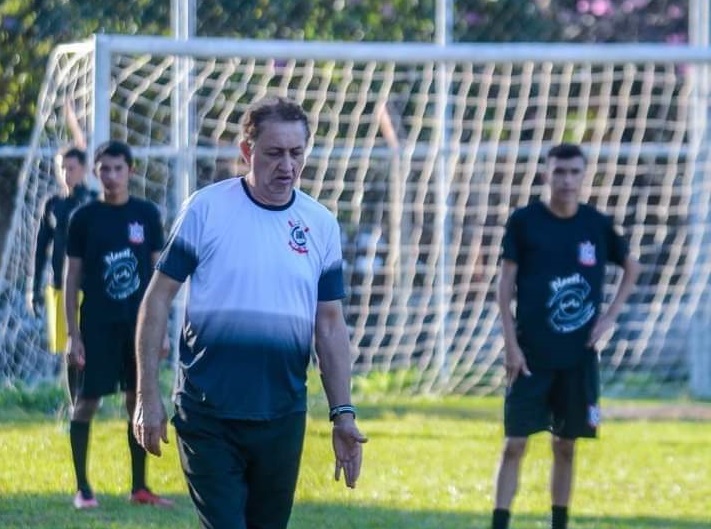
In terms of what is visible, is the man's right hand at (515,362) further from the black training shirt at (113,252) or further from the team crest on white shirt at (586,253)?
the black training shirt at (113,252)

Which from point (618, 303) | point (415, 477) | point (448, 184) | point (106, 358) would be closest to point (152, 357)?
point (618, 303)

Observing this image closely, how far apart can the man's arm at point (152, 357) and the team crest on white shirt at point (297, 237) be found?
40 centimetres

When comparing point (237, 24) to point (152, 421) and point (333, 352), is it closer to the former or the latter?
point (333, 352)

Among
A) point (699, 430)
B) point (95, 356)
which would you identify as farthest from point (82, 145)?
point (699, 430)

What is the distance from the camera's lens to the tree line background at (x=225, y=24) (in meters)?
19.4

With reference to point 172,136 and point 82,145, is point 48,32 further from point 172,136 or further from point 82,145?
point 82,145

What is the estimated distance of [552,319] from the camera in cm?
846

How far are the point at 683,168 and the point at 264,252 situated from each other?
1143 centimetres

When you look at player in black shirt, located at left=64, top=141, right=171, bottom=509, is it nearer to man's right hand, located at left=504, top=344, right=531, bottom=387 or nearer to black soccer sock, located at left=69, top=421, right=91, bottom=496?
black soccer sock, located at left=69, top=421, right=91, bottom=496

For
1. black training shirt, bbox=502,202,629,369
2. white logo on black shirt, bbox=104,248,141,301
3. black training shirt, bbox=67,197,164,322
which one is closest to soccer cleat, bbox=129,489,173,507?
black training shirt, bbox=67,197,164,322

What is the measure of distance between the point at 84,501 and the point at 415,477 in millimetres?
2368

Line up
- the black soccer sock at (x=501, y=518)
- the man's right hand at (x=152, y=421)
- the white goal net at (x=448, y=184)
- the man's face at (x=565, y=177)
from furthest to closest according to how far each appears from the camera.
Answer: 1. the white goal net at (x=448, y=184)
2. the black soccer sock at (x=501, y=518)
3. the man's face at (x=565, y=177)
4. the man's right hand at (x=152, y=421)

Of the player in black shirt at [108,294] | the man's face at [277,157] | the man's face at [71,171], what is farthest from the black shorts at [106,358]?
the man's face at [277,157]

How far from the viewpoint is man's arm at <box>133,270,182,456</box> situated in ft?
18.7
